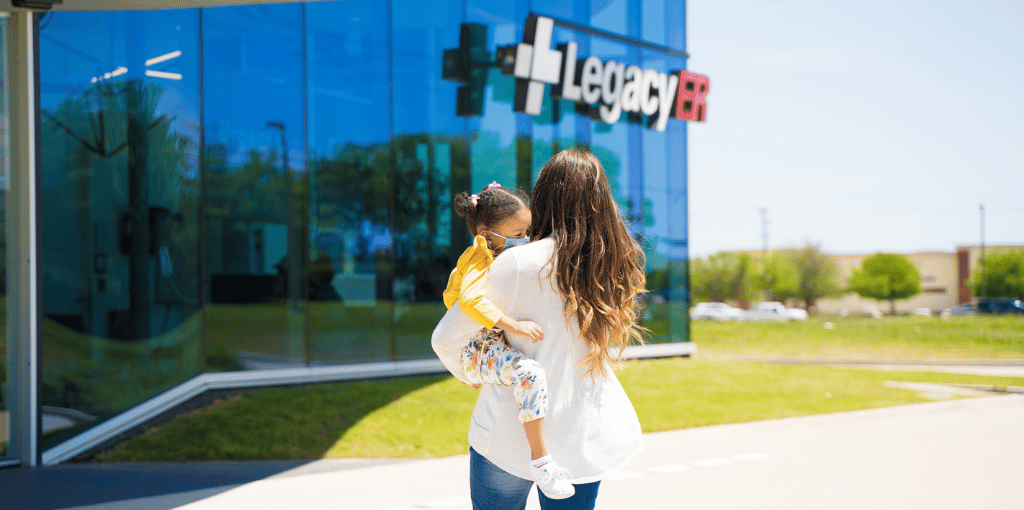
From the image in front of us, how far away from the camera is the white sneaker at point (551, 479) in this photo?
243cm

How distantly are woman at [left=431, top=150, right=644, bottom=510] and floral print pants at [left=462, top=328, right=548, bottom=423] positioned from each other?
0.05 metres

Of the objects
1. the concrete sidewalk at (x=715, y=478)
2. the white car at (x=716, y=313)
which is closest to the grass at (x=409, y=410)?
the concrete sidewalk at (x=715, y=478)

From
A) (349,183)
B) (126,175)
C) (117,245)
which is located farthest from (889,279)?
(117,245)

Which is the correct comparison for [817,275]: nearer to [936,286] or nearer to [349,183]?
[936,286]

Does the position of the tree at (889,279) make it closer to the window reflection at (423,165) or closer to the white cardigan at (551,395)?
the window reflection at (423,165)

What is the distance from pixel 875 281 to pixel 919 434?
88.7 metres

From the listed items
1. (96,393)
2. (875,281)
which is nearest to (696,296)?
(875,281)

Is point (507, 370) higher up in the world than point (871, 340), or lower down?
higher up

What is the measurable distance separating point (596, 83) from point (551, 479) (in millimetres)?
14820

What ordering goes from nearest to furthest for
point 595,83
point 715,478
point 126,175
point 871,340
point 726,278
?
1. point 715,478
2. point 126,175
3. point 595,83
4. point 871,340
5. point 726,278

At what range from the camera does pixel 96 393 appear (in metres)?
8.55

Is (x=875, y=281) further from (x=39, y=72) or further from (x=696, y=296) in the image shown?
(x=39, y=72)

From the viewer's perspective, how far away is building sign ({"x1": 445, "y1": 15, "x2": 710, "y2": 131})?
15.3 meters

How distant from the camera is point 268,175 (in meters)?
12.4
